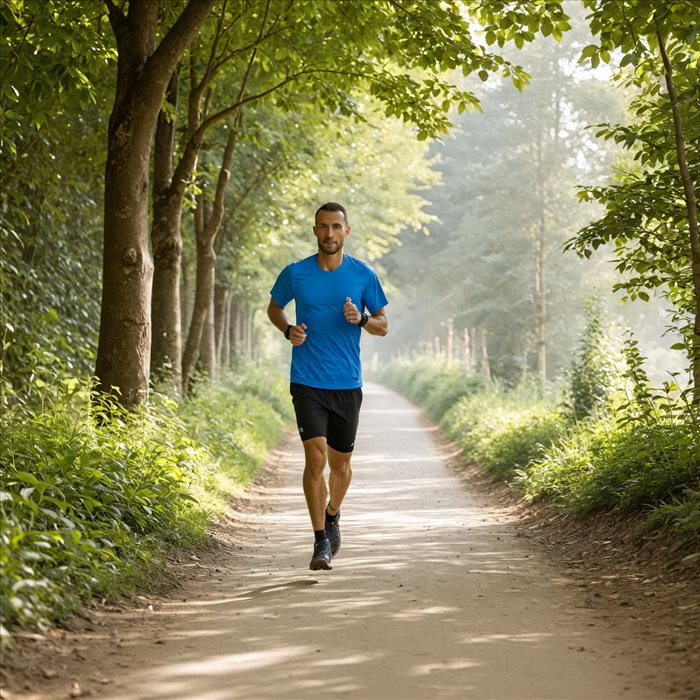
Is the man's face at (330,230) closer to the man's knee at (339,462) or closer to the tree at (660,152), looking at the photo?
the man's knee at (339,462)

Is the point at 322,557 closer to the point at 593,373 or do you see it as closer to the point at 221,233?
the point at 593,373

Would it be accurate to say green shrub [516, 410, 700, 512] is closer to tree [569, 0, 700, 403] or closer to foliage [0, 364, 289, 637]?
tree [569, 0, 700, 403]

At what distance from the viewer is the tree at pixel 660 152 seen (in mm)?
7980

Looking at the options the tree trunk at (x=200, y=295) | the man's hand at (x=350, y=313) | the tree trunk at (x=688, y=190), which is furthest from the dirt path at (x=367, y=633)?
the tree trunk at (x=200, y=295)

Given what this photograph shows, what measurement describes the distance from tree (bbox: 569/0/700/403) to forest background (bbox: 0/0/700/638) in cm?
3

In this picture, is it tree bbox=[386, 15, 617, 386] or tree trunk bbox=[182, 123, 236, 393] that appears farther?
tree bbox=[386, 15, 617, 386]

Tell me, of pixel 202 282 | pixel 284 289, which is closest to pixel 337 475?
pixel 284 289

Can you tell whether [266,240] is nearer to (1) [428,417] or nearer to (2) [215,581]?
(1) [428,417]

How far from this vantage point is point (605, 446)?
10.1 meters

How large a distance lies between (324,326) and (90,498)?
2.06 metres

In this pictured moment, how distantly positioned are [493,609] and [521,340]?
30.5m

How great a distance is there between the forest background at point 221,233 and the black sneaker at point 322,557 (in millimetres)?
1163

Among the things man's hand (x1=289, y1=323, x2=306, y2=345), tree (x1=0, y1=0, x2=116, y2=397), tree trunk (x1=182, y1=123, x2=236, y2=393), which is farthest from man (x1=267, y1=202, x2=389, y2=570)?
tree trunk (x1=182, y1=123, x2=236, y2=393)

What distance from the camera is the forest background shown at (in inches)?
299
